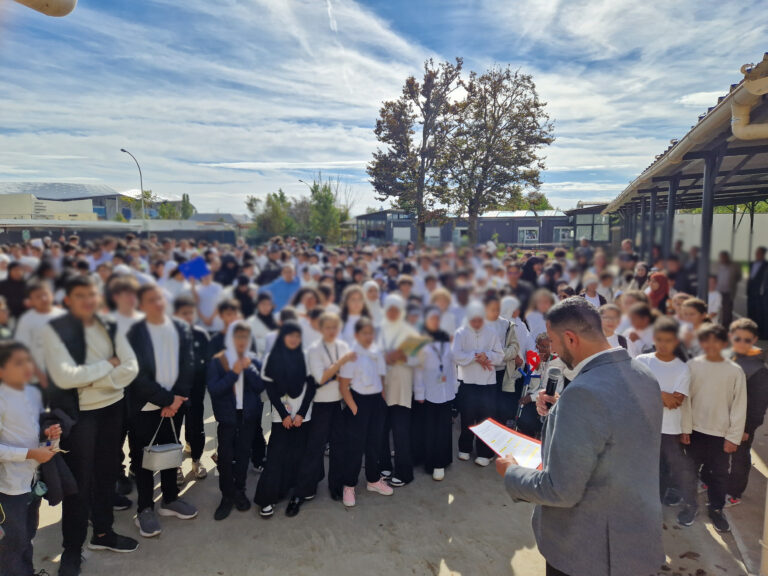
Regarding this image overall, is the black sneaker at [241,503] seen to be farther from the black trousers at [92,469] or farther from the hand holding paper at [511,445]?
the hand holding paper at [511,445]

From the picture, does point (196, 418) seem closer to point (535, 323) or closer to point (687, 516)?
point (535, 323)

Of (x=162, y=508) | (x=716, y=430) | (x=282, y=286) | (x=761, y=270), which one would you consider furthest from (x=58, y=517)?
(x=761, y=270)

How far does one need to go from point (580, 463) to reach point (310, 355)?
2.24m

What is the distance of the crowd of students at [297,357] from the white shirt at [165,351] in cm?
1

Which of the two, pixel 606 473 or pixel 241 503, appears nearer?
pixel 606 473

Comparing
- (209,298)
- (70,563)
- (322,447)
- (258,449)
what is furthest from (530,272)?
(70,563)

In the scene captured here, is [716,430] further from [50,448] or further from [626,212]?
[50,448]

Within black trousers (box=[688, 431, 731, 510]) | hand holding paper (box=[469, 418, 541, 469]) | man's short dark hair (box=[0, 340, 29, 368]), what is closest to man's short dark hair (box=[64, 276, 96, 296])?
man's short dark hair (box=[0, 340, 29, 368])

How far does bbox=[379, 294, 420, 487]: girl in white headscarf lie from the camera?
12.0ft

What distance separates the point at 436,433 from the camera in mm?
4617

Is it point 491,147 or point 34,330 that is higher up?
point 491,147

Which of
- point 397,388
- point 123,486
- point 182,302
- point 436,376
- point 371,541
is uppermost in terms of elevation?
point 182,302

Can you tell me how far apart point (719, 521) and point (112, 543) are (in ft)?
16.4

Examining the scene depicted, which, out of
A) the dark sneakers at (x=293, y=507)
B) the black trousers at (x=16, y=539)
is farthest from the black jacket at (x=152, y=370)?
the dark sneakers at (x=293, y=507)
